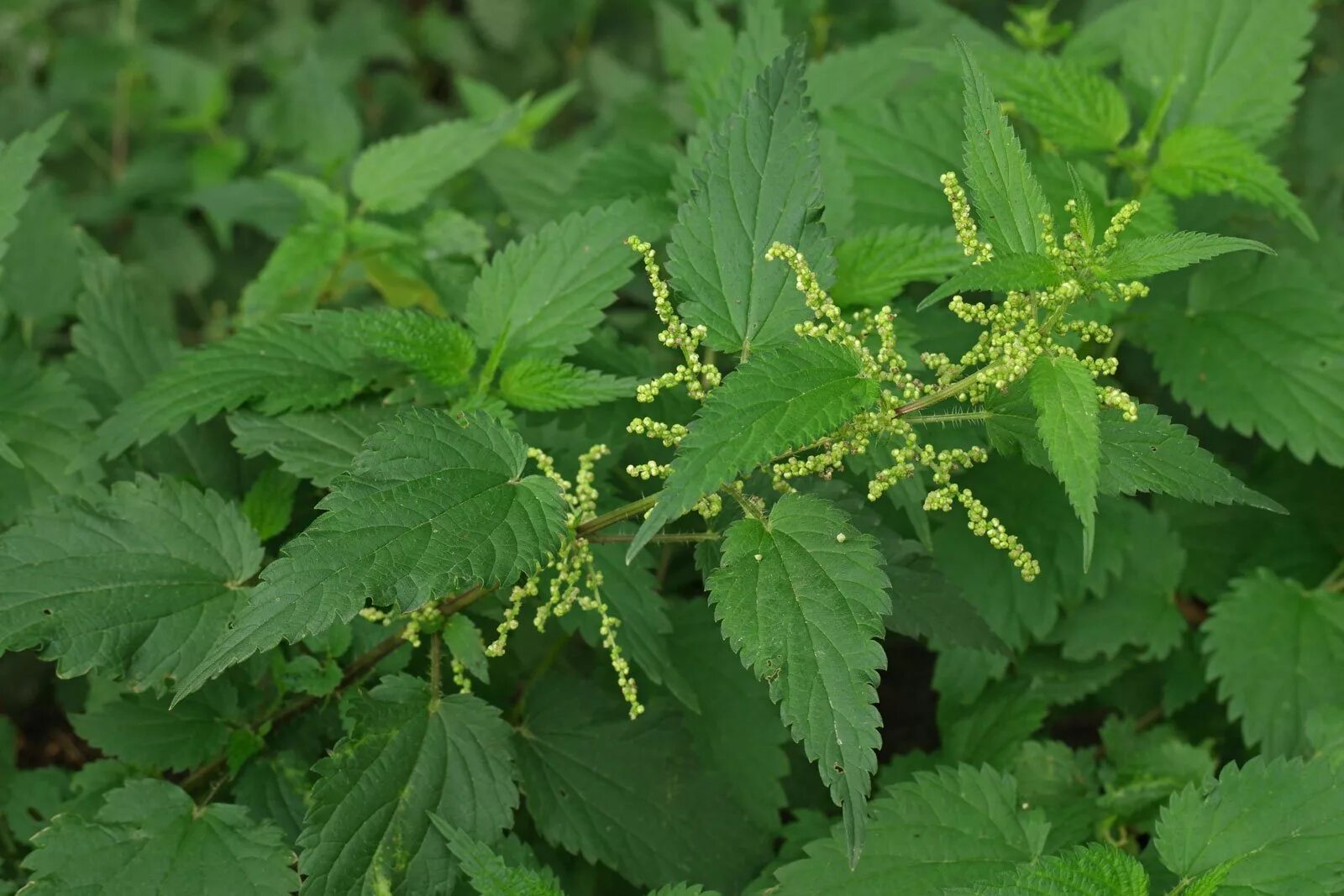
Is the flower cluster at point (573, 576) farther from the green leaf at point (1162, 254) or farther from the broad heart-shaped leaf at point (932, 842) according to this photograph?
the green leaf at point (1162, 254)

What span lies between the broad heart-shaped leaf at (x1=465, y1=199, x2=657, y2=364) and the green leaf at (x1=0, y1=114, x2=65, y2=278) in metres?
0.95

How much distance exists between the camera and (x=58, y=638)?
211 centimetres

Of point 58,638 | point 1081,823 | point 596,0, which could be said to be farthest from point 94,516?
point 596,0

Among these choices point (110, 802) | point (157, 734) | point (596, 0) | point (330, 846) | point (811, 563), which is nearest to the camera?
point (811, 563)

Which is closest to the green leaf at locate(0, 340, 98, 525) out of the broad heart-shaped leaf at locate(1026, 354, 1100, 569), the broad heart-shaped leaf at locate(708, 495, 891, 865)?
the broad heart-shaped leaf at locate(708, 495, 891, 865)

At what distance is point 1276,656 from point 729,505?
1.62 metres

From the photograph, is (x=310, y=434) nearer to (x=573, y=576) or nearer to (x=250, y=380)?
(x=250, y=380)

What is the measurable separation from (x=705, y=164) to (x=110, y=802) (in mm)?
1705

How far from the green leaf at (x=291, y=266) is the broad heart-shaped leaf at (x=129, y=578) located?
0.83m

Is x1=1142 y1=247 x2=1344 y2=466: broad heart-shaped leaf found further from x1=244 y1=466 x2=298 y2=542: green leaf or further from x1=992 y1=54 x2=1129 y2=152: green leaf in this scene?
x1=244 y1=466 x2=298 y2=542: green leaf

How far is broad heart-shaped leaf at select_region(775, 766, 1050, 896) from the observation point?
2271 mm

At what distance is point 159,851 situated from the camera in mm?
2229

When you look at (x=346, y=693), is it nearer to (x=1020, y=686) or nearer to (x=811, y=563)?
(x=811, y=563)

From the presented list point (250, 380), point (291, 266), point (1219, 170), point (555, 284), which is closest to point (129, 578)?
point (250, 380)
